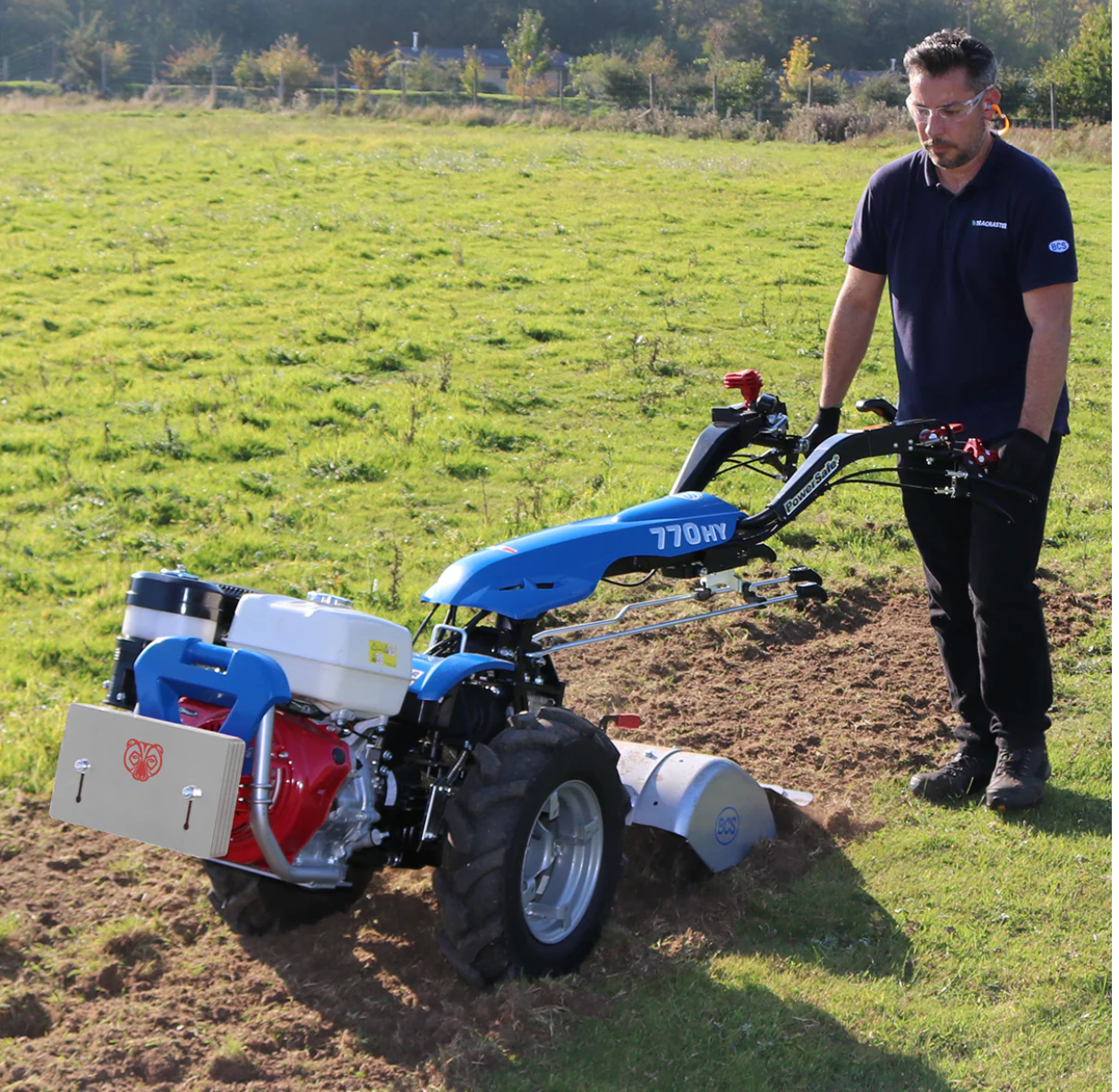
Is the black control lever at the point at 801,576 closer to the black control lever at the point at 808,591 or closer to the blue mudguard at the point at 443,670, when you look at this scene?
the black control lever at the point at 808,591

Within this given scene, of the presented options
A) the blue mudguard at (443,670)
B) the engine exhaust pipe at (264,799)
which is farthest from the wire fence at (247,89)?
the engine exhaust pipe at (264,799)

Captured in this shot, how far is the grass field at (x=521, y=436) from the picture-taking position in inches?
145

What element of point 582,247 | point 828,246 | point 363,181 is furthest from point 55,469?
point 363,181

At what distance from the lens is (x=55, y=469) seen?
8914 millimetres

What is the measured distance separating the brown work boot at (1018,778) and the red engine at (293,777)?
8.39 feet

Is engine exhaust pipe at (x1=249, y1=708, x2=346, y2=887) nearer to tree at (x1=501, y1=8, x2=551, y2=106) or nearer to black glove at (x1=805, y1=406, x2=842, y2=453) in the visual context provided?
black glove at (x1=805, y1=406, x2=842, y2=453)

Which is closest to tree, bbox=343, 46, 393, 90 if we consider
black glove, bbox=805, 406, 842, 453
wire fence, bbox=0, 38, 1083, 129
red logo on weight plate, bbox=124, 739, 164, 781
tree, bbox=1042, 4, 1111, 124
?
wire fence, bbox=0, 38, 1083, 129

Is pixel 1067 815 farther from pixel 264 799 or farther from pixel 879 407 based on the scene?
pixel 264 799

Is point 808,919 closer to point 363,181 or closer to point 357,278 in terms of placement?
point 357,278

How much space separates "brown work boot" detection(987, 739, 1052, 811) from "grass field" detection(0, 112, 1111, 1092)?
0.09 m

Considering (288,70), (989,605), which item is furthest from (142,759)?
(288,70)

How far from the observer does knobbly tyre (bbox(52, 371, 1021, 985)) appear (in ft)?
10.7

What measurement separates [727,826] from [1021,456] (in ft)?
5.11

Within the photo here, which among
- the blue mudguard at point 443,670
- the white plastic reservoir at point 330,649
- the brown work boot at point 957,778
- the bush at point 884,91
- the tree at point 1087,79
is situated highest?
the bush at point 884,91
